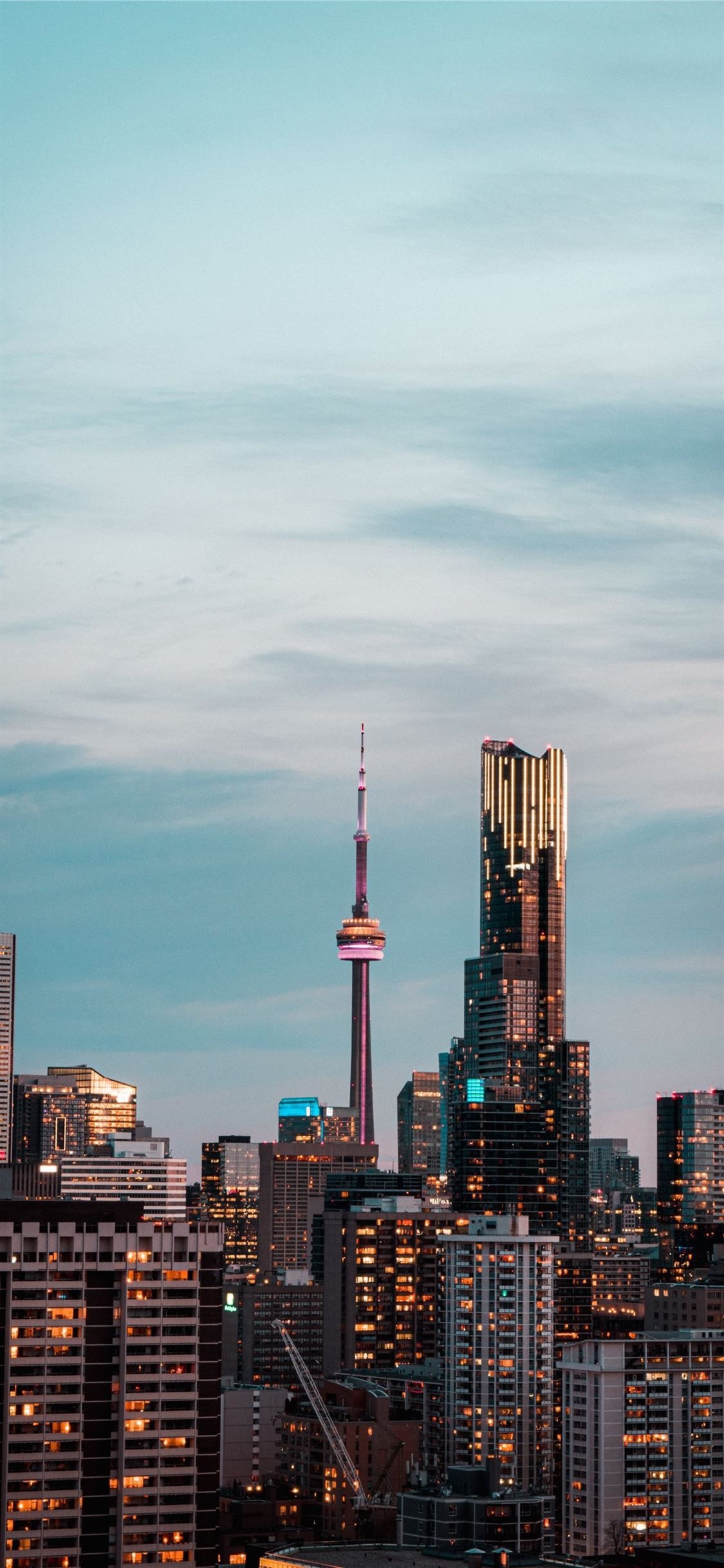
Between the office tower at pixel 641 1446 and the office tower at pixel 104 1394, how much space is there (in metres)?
60.1

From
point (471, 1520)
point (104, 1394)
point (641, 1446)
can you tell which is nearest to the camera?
point (104, 1394)

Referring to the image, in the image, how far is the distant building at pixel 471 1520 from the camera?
566 ft

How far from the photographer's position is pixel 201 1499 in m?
131

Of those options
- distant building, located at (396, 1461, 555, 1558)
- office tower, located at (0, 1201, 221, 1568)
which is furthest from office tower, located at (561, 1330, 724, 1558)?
office tower, located at (0, 1201, 221, 1568)

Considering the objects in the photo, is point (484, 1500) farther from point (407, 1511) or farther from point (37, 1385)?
point (37, 1385)

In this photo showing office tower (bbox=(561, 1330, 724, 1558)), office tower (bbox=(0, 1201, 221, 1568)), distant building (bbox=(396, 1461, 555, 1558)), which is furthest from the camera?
office tower (bbox=(561, 1330, 724, 1558))

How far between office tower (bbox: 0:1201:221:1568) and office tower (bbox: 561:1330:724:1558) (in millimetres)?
60136

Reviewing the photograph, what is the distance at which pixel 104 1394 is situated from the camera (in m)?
130

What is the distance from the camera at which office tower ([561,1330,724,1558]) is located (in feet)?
611

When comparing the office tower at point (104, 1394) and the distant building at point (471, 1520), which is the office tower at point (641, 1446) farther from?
the office tower at point (104, 1394)

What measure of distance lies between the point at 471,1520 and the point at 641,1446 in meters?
19.9

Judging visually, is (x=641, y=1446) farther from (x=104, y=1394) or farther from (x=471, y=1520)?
(x=104, y=1394)

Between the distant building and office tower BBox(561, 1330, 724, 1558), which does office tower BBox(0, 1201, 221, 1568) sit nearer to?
the distant building

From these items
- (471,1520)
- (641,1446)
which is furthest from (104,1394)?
(641,1446)
